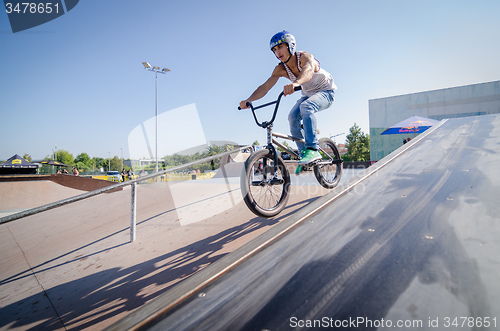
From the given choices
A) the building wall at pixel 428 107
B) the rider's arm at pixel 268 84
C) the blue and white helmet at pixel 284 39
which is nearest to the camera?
the blue and white helmet at pixel 284 39

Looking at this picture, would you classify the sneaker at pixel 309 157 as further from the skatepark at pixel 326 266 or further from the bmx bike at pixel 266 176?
the skatepark at pixel 326 266

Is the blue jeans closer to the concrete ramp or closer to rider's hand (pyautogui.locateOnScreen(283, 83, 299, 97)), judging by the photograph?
rider's hand (pyautogui.locateOnScreen(283, 83, 299, 97))

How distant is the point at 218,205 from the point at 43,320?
3082mm

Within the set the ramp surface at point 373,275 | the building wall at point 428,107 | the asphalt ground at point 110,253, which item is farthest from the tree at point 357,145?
the ramp surface at point 373,275

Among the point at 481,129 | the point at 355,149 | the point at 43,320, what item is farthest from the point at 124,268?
the point at 355,149

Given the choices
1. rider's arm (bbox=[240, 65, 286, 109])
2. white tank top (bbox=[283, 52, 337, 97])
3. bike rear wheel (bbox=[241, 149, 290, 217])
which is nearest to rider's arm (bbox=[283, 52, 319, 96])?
white tank top (bbox=[283, 52, 337, 97])

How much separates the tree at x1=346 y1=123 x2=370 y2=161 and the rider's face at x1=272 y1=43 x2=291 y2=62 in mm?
38442

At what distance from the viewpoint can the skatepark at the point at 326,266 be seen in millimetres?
798

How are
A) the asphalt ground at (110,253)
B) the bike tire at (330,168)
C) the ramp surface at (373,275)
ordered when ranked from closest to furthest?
the ramp surface at (373,275), the asphalt ground at (110,253), the bike tire at (330,168)

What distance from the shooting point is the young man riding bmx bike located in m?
2.82

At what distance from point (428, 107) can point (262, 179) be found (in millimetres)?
30948

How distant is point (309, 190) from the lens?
505cm

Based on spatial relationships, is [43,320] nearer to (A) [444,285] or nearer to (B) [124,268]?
(B) [124,268]

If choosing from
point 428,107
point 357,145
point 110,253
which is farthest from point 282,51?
point 357,145
